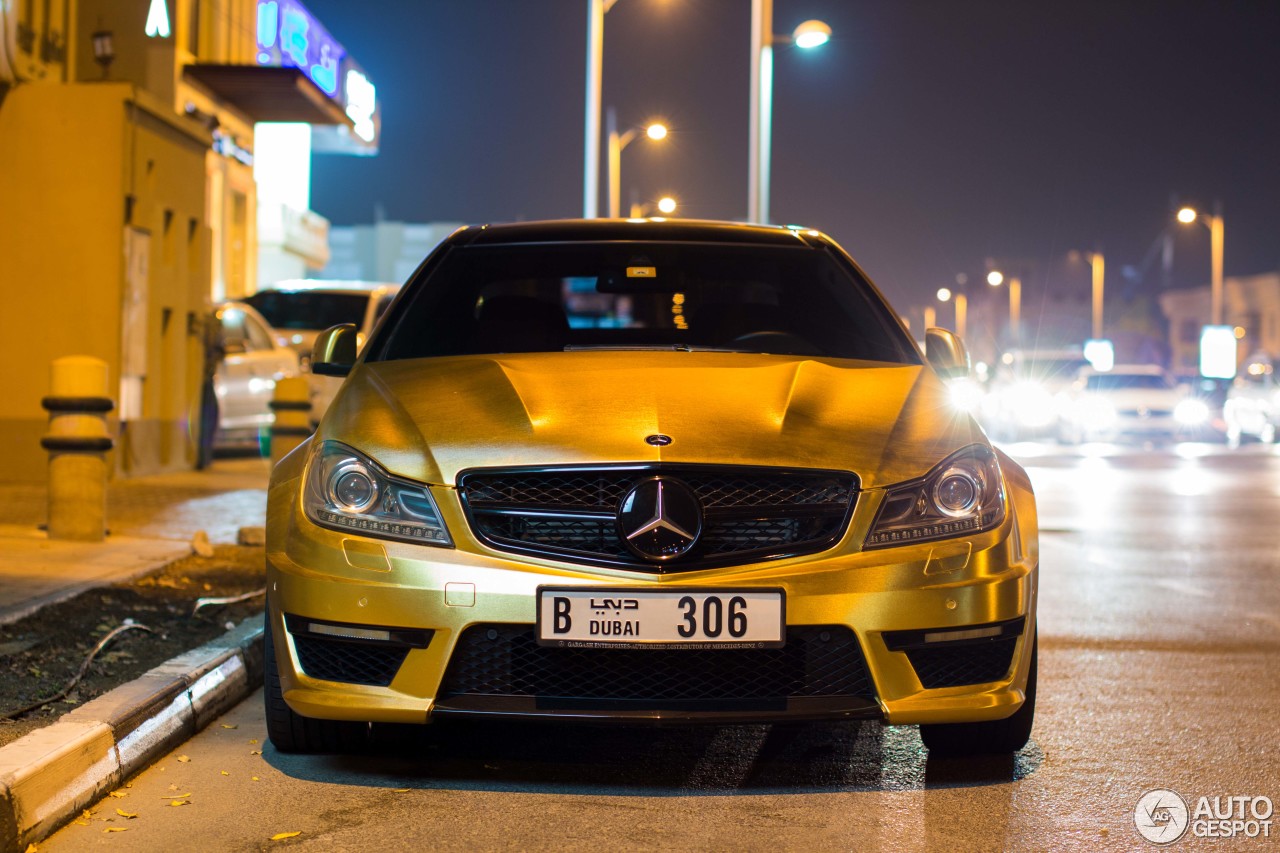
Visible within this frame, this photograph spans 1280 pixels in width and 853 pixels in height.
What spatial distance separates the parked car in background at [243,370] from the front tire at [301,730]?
11.3 meters

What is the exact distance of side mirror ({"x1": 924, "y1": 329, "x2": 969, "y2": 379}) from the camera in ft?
17.0

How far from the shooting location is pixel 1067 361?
3412cm

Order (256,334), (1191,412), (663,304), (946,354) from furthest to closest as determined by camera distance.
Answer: (1191,412), (256,334), (663,304), (946,354)

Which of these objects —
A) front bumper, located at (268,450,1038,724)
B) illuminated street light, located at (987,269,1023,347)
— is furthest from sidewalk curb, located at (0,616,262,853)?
illuminated street light, located at (987,269,1023,347)

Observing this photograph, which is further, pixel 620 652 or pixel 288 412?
pixel 288 412

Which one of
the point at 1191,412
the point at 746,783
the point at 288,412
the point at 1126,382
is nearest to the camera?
the point at 746,783

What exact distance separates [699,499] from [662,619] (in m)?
0.31

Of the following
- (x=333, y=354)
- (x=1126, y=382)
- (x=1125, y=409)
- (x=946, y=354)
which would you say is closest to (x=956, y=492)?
(x=946, y=354)

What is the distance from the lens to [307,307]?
17719 millimetres

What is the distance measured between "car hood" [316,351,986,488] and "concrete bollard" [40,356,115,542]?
411 cm

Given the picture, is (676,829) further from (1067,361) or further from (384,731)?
(1067,361)

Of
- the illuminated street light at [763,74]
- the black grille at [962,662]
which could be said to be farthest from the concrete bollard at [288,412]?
the illuminated street light at [763,74]

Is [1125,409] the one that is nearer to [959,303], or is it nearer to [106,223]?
[106,223]

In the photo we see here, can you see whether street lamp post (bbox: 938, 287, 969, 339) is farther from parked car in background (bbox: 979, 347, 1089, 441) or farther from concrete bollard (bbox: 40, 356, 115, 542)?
concrete bollard (bbox: 40, 356, 115, 542)
